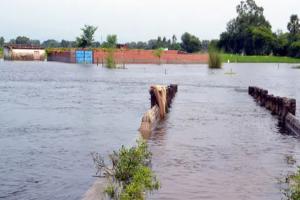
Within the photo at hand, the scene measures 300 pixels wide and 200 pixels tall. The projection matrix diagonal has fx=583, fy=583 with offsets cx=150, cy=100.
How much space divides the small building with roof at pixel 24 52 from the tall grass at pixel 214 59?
73.0 meters

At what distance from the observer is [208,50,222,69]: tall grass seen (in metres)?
96.6

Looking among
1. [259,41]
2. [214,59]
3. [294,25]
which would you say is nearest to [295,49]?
[259,41]

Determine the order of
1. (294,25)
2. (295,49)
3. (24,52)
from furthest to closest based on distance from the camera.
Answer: (294,25) → (24,52) → (295,49)

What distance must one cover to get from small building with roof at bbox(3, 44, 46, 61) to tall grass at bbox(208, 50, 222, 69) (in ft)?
239

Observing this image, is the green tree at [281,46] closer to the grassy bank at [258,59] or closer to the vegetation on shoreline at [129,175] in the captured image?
the grassy bank at [258,59]

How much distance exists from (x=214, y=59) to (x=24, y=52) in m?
75.5

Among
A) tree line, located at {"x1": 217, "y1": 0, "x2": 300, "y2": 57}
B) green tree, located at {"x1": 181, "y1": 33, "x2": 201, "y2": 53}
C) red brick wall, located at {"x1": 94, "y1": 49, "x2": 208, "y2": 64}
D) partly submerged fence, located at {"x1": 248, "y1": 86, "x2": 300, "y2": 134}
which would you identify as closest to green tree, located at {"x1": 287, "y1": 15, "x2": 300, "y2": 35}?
tree line, located at {"x1": 217, "y1": 0, "x2": 300, "y2": 57}

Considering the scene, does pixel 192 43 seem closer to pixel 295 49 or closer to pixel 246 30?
pixel 246 30

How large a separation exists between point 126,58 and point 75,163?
122 metres

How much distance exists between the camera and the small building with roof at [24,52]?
15662 centimetres

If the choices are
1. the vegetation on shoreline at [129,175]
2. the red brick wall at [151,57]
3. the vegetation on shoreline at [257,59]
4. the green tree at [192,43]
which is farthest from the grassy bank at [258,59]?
the vegetation on shoreline at [129,175]

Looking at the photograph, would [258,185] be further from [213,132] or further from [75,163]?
[213,132]

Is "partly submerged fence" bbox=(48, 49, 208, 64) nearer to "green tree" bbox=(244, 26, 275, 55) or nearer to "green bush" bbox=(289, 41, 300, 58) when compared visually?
"green tree" bbox=(244, 26, 275, 55)

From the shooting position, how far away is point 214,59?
97250mm
